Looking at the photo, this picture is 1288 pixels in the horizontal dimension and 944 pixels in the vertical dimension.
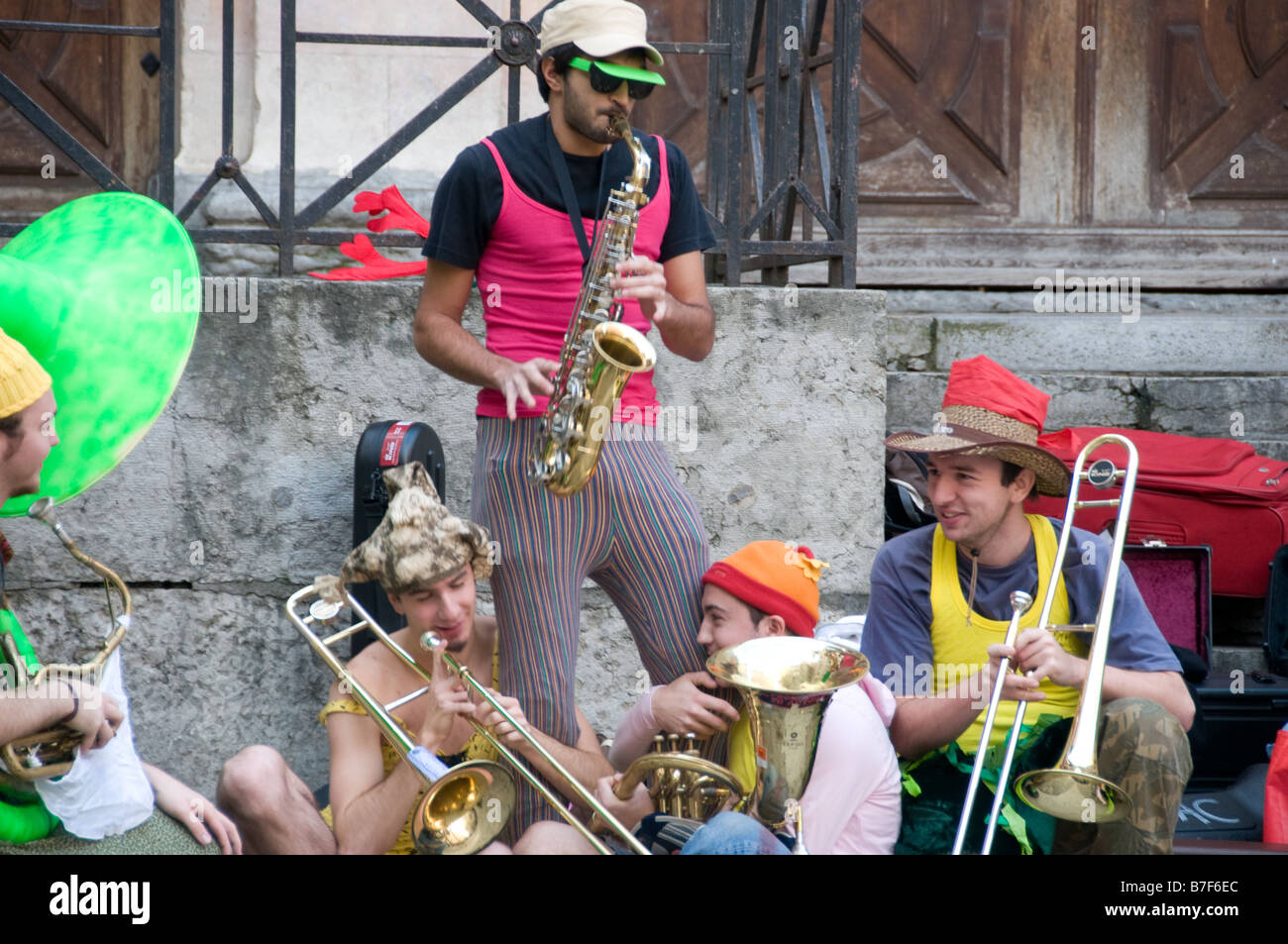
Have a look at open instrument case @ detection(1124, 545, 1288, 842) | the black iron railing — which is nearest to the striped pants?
open instrument case @ detection(1124, 545, 1288, 842)

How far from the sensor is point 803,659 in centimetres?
286

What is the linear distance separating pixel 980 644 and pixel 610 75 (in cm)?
149

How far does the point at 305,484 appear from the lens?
437 centimetres

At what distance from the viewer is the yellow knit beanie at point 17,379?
8.27ft

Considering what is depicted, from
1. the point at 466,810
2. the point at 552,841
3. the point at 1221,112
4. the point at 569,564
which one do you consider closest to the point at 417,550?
the point at 569,564

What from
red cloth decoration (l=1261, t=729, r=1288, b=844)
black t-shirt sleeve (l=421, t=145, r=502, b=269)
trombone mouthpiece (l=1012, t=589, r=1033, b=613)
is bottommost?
red cloth decoration (l=1261, t=729, r=1288, b=844)

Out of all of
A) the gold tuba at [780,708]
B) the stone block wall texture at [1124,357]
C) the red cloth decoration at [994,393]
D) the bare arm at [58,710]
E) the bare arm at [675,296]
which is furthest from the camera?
the stone block wall texture at [1124,357]

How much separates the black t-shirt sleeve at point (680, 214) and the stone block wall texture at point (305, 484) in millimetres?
1110

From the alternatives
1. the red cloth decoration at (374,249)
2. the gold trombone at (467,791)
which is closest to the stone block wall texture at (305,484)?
the red cloth decoration at (374,249)

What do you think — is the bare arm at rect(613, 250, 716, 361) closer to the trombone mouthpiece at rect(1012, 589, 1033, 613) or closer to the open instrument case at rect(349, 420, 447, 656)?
the trombone mouthpiece at rect(1012, 589, 1033, 613)

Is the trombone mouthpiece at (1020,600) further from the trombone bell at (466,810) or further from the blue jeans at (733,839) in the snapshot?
the trombone bell at (466,810)

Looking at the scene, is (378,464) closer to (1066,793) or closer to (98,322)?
(98,322)

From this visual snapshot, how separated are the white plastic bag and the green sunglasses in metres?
1.50

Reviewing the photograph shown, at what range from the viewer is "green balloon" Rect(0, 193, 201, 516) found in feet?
9.19
